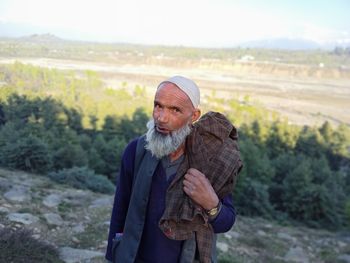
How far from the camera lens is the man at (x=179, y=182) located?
4.62 ft

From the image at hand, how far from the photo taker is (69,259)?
3.91m

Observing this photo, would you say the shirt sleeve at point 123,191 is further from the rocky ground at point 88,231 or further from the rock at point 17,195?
the rock at point 17,195

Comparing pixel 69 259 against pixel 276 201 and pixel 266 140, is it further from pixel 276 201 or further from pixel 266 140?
pixel 266 140

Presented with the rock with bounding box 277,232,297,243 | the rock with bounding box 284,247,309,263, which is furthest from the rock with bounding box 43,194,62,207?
the rock with bounding box 277,232,297,243

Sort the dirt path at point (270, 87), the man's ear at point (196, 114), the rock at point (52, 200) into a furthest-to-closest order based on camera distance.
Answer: the dirt path at point (270, 87)
the rock at point (52, 200)
the man's ear at point (196, 114)

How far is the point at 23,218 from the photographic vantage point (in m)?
4.75

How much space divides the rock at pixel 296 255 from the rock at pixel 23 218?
3.85 metres

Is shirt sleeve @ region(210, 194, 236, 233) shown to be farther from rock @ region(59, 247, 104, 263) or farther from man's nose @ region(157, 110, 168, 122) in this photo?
rock @ region(59, 247, 104, 263)

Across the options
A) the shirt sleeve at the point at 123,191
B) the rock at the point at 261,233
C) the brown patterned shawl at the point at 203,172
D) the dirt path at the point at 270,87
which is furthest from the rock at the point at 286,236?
the dirt path at the point at 270,87

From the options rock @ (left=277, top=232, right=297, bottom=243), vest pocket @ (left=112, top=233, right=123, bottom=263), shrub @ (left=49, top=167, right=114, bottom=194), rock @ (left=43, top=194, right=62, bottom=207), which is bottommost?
rock @ (left=277, top=232, right=297, bottom=243)

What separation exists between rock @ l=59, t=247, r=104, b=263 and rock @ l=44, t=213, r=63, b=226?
0.89 meters

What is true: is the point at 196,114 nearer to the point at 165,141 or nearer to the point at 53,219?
the point at 165,141

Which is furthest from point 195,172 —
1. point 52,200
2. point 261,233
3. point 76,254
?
point 261,233

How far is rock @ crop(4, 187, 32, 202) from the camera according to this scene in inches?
220
